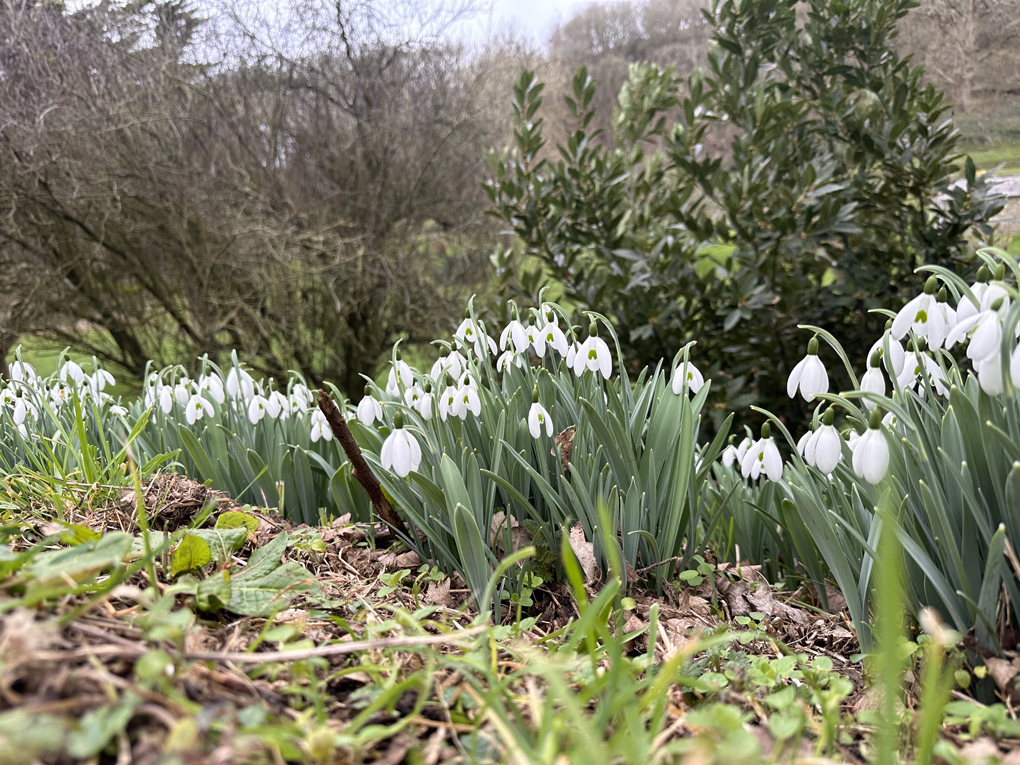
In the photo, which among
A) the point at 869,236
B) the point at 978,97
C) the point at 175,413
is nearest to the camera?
the point at 175,413

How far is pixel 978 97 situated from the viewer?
18.2 ft

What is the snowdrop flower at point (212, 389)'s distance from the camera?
246 cm

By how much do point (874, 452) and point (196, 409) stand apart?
7.06 ft

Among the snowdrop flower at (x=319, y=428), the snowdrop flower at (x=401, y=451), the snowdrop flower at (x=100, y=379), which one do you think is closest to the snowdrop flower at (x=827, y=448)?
the snowdrop flower at (x=401, y=451)

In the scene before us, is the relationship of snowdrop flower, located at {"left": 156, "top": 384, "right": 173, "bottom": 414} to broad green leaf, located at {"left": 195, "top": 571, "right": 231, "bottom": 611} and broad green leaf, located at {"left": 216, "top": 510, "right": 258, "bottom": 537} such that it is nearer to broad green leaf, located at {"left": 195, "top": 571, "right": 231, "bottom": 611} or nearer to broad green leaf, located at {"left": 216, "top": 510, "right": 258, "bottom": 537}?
broad green leaf, located at {"left": 216, "top": 510, "right": 258, "bottom": 537}

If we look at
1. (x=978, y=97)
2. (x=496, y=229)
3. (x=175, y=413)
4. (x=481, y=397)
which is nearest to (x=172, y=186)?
(x=496, y=229)

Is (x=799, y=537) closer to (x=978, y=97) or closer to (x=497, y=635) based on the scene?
(x=497, y=635)

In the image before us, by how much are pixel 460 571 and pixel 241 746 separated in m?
1.03

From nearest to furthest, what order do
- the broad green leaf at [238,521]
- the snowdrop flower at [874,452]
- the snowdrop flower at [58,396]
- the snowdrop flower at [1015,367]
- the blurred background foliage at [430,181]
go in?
the snowdrop flower at [1015,367]
the snowdrop flower at [874,452]
the broad green leaf at [238,521]
the snowdrop flower at [58,396]
the blurred background foliage at [430,181]

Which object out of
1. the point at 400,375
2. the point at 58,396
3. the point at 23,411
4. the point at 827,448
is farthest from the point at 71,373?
the point at 827,448

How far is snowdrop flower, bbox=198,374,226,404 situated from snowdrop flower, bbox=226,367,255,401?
35 mm

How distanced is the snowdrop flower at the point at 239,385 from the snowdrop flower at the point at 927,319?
207 cm

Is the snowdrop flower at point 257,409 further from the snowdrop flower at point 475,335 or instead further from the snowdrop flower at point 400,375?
the snowdrop flower at point 475,335

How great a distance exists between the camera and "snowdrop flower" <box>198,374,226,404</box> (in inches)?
96.7
